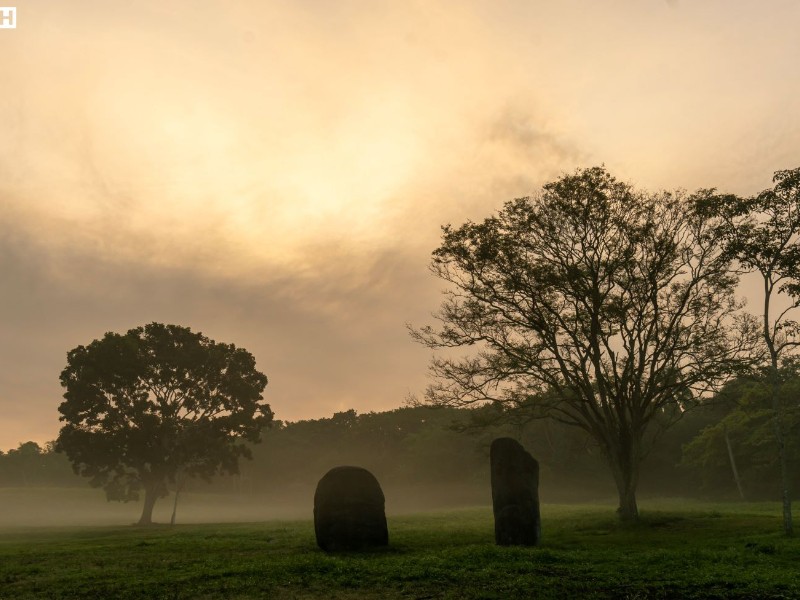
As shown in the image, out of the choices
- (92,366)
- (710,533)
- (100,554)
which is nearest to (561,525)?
(710,533)

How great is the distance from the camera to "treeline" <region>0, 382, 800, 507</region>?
6874 centimetres

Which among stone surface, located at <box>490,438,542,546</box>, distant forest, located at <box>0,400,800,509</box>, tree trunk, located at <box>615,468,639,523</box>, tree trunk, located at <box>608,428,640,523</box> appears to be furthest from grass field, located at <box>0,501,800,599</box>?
distant forest, located at <box>0,400,800,509</box>

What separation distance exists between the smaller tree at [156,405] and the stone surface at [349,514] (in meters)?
38.7

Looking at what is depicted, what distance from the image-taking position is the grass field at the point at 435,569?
15.5 metres

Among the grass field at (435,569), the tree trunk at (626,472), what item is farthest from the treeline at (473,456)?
the grass field at (435,569)

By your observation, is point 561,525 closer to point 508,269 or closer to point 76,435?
point 508,269

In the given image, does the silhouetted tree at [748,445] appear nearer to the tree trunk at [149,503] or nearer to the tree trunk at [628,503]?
the tree trunk at [628,503]

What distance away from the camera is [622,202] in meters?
34.5

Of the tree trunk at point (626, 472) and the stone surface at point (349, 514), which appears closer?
the stone surface at point (349, 514)

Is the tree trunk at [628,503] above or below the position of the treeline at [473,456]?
below

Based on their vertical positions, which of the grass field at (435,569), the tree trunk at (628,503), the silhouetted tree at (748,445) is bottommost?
the grass field at (435,569)

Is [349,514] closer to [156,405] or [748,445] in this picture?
[156,405]

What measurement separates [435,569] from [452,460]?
Answer: 98.7 meters

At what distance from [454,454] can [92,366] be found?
71043 mm
